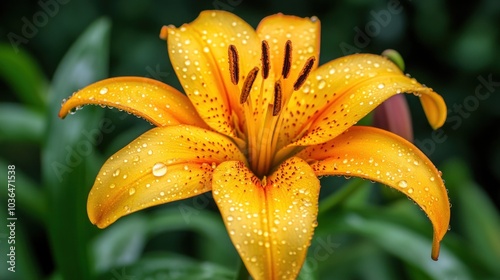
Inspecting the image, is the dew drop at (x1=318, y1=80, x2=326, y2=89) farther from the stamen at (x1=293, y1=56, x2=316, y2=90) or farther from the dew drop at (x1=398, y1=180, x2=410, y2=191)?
the dew drop at (x1=398, y1=180, x2=410, y2=191)

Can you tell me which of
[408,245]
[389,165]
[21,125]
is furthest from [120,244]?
[389,165]

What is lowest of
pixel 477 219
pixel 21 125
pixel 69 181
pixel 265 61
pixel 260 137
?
pixel 477 219

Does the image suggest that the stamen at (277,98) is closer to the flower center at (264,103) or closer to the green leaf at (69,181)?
the flower center at (264,103)

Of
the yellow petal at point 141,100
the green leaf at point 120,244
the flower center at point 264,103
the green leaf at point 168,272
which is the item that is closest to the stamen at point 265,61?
the flower center at point 264,103

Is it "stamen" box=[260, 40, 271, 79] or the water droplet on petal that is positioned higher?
"stamen" box=[260, 40, 271, 79]

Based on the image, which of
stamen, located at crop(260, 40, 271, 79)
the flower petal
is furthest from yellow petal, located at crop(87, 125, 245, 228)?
the flower petal

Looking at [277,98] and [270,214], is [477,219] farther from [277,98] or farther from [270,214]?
[270,214]
